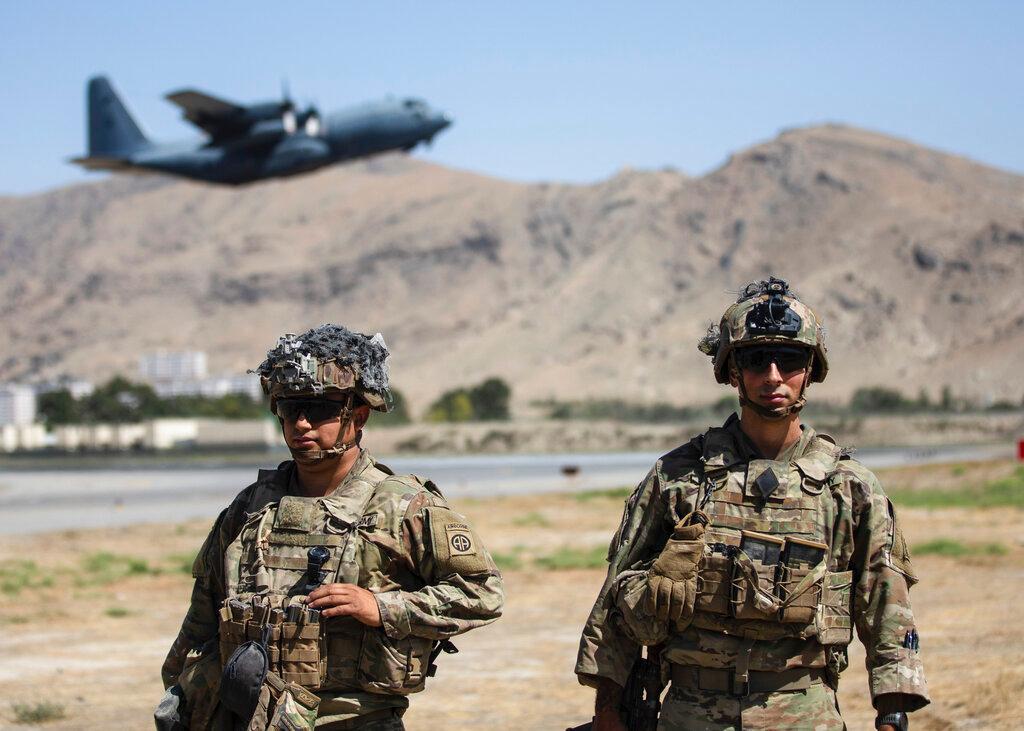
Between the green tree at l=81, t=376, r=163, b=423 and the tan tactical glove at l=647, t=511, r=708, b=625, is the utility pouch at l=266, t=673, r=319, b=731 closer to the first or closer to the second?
the tan tactical glove at l=647, t=511, r=708, b=625

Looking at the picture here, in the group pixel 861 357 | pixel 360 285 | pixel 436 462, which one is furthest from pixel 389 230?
pixel 436 462

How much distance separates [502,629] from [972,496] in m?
20.4

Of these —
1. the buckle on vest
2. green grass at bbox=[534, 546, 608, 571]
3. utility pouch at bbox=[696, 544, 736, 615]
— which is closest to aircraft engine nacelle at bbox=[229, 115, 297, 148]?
green grass at bbox=[534, 546, 608, 571]

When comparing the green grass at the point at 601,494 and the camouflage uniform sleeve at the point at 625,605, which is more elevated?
the camouflage uniform sleeve at the point at 625,605

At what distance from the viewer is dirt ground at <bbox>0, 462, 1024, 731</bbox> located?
391 inches

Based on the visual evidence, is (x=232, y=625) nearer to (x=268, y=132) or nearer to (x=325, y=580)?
(x=325, y=580)

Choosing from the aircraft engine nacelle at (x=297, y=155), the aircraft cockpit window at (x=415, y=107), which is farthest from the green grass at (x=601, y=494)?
the aircraft engine nacelle at (x=297, y=155)

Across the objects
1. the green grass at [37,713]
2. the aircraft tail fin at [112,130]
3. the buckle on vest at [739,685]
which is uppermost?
the aircraft tail fin at [112,130]

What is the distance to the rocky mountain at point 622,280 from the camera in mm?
119938

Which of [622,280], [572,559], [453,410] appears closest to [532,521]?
[572,559]

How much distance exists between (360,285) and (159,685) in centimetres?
16210

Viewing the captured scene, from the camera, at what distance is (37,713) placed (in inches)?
388

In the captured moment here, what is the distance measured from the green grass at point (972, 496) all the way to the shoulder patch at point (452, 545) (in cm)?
2618

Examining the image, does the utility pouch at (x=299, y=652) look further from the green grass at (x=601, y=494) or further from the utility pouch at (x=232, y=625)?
the green grass at (x=601, y=494)
